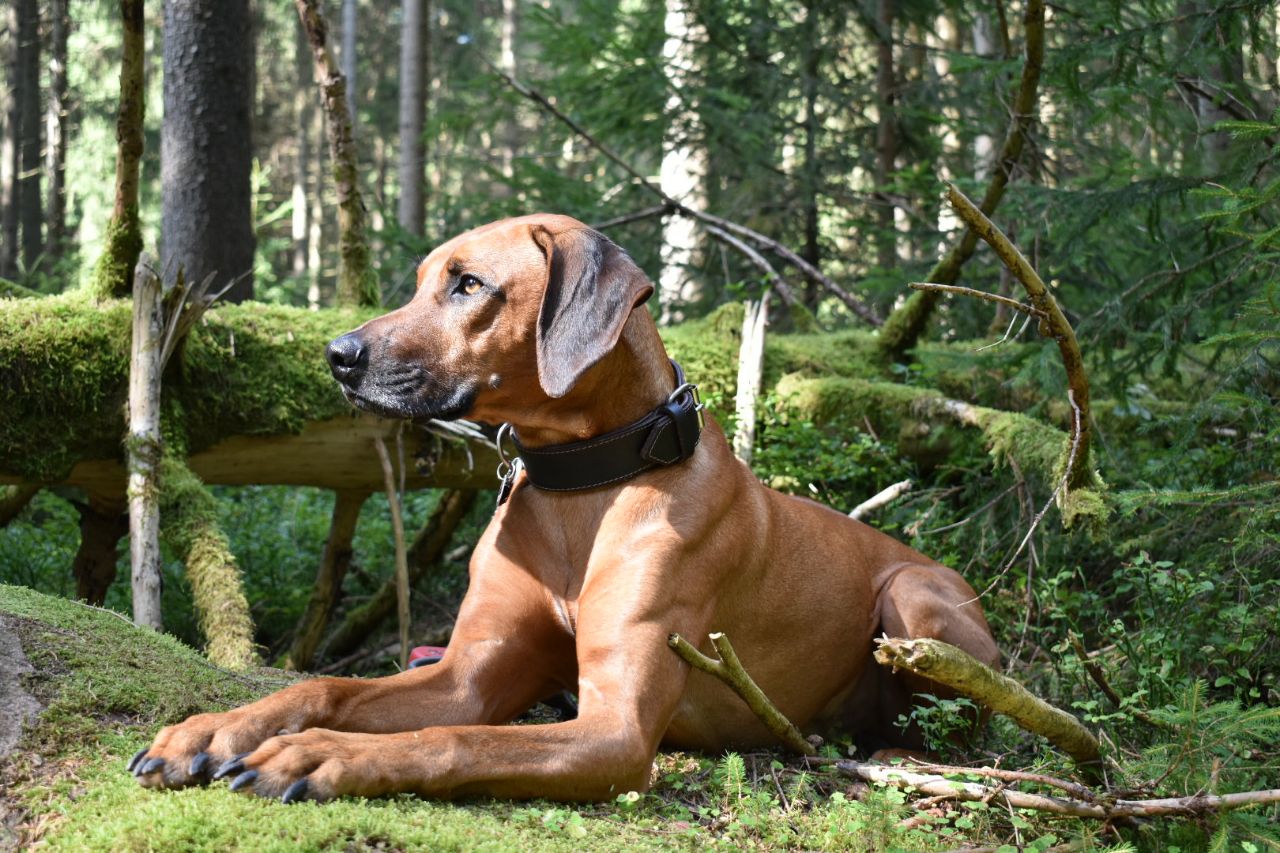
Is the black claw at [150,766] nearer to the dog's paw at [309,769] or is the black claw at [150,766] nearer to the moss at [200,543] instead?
the dog's paw at [309,769]

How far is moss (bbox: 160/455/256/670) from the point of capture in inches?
201

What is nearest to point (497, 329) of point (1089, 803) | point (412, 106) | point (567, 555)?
point (567, 555)

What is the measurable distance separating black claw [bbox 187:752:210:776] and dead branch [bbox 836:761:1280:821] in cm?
202

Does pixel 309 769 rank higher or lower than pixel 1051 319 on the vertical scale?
lower

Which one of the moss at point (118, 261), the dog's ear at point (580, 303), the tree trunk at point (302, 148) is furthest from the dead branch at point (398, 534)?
the tree trunk at point (302, 148)

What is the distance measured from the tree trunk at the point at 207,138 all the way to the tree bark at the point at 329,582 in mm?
1858

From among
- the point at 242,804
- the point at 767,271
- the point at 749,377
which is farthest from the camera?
the point at 767,271

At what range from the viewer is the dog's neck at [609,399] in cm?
367

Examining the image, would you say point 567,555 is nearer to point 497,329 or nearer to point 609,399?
point 609,399

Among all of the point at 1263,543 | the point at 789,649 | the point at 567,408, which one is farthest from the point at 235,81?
the point at 1263,543

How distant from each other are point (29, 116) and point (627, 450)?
66.6 feet

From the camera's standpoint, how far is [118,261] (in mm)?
5461

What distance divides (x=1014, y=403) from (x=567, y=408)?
4319mm

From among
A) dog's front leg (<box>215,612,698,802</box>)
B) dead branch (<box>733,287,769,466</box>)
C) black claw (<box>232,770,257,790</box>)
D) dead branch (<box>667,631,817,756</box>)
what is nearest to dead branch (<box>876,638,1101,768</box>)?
dead branch (<box>667,631,817,756</box>)
